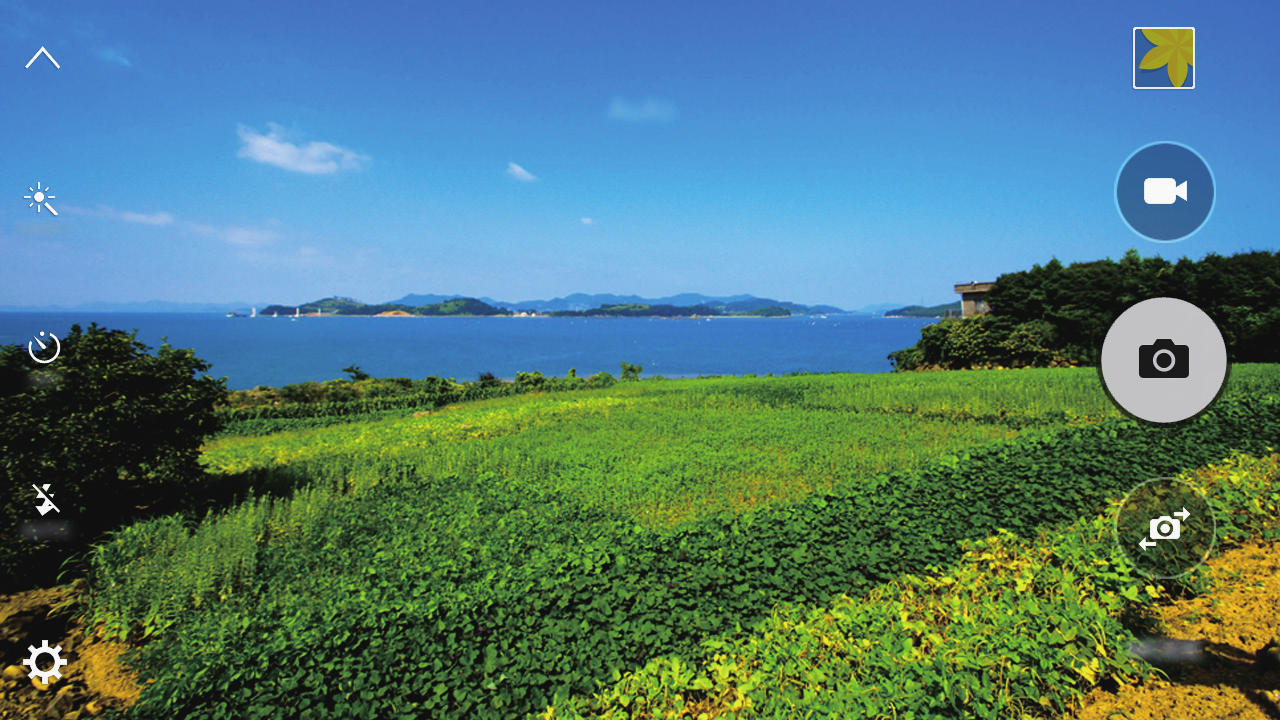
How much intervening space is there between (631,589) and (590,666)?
955 millimetres

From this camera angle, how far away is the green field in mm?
4672

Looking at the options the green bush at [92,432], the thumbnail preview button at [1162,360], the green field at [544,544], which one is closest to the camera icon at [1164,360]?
the thumbnail preview button at [1162,360]

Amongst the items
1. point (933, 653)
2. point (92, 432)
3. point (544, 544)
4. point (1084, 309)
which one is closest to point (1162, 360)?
point (933, 653)

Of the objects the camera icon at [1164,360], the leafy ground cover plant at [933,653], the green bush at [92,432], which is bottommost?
the leafy ground cover plant at [933,653]

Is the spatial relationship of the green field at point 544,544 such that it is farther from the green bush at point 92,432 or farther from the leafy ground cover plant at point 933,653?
the green bush at point 92,432

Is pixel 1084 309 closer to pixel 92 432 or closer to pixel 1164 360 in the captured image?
pixel 1164 360

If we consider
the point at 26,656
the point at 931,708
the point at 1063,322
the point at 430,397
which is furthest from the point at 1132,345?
the point at 1063,322

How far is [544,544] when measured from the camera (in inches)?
277

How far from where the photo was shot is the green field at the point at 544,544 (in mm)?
4672

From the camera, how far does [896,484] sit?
838cm

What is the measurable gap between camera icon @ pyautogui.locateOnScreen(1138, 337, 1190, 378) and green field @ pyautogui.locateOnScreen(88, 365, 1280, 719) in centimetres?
352

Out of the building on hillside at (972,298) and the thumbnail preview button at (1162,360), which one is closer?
the thumbnail preview button at (1162,360)

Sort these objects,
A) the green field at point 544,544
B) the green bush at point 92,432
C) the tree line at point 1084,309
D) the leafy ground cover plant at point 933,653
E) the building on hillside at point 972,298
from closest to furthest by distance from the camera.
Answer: the leafy ground cover plant at point 933,653 < the green field at point 544,544 < the green bush at point 92,432 < the tree line at point 1084,309 < the building on hillside at point 972,298

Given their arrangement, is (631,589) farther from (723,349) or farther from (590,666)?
(723,349)
